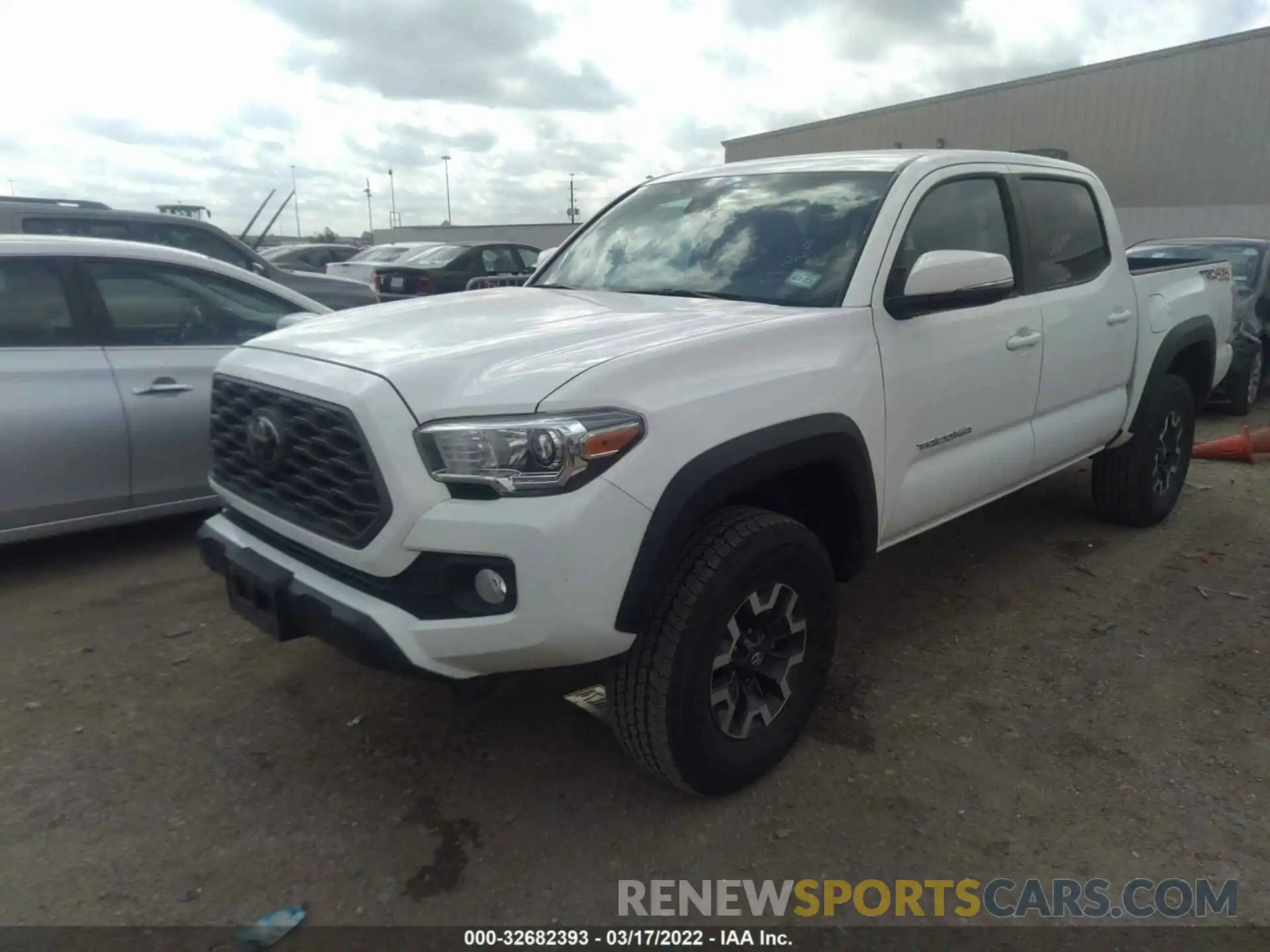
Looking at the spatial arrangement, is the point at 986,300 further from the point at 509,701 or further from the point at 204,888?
the point at 204,888

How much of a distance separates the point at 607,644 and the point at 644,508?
36cm

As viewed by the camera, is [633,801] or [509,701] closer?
[633,801]

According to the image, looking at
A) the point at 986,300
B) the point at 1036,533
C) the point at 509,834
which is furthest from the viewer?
the point at 1036,533

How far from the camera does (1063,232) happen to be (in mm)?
4180

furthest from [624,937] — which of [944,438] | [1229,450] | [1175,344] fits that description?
[1229,450]

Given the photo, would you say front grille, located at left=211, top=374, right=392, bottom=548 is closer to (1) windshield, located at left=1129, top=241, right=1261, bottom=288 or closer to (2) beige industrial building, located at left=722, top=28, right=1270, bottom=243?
(1) windshield, located at left=1129, top=241, right=1261, bottom=288

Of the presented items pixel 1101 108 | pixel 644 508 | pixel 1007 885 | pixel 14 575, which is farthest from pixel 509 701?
pixel 1101 108

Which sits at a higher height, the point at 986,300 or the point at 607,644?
the point at 986,300

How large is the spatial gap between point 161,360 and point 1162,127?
72.5 feet

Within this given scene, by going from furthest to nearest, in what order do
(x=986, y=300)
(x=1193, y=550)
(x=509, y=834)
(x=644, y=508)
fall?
(x=1193, y=550) → (x=986, y=300) → (x=509, y=834) → (x=644, y=508)

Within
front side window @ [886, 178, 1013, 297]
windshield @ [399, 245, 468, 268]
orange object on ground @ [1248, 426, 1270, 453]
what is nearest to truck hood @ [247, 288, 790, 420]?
front side window @ [886, 178, 1013, 297]

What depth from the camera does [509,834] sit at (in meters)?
2.61

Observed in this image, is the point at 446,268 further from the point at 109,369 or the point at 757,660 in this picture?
the point at 757,660

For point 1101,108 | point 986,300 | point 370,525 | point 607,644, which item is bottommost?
point 607,644
